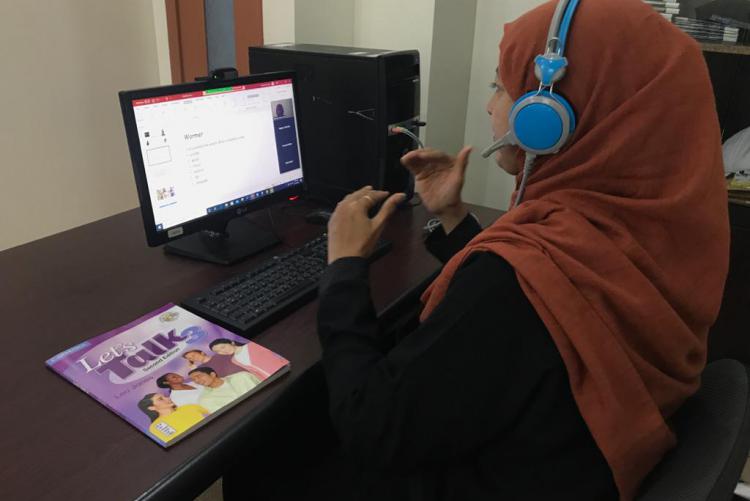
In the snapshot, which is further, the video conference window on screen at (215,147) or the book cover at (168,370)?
the video conference window on screen at (215,147)

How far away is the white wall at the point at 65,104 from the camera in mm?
2070

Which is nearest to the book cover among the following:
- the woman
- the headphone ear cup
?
the woman

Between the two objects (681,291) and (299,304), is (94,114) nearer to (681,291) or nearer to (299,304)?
(299,304)

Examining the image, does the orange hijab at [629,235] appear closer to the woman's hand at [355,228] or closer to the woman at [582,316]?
the woman at [582,316]

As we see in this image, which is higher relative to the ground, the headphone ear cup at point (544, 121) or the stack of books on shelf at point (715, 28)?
the stack of books on shelf at point (715, 28)

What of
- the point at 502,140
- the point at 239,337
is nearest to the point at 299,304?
the point at 239,337

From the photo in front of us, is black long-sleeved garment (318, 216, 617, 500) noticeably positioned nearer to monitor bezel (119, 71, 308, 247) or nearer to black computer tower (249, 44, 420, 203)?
monitor bezel (119, 71, 308, 247)

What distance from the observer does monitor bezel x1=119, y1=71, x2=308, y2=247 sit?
1035 millimetres

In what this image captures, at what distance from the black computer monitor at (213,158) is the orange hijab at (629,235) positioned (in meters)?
0.63

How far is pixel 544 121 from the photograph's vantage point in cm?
77

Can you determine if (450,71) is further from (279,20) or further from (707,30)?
(707,30)

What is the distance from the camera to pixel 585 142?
2.51 feet

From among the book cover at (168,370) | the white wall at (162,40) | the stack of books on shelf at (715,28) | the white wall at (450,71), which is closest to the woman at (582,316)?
the book cover at (168,370)

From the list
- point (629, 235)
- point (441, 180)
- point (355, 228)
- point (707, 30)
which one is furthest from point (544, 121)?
point (707, 30)
